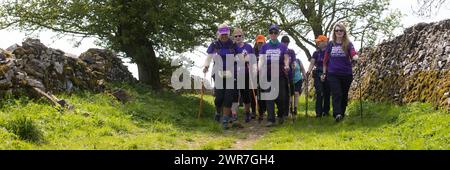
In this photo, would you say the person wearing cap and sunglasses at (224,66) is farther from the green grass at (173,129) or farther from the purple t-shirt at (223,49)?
the green grass at (173,129)

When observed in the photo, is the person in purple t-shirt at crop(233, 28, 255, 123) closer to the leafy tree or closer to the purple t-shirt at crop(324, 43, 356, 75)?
the purple t-shirt at crop(324, 43, 356, 75)

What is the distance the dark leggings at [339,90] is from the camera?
11.8 m

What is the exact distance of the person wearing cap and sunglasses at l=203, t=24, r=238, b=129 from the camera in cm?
1186

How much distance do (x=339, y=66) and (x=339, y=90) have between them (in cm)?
57

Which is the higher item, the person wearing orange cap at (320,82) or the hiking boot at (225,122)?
the person wearing orange cap at (320,82)

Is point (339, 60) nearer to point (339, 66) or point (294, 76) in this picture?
point (339, 66)

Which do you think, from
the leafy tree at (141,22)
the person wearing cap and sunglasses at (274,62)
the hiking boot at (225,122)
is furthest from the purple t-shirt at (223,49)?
the leafy tree at (141,22)

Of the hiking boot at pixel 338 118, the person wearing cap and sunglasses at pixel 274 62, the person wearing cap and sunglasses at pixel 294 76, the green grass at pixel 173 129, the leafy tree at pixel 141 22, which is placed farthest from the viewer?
the leafy tree at pixel 141 22

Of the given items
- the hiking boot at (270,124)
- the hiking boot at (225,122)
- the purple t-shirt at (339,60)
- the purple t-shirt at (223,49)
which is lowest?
the hiking boot at (270,124)

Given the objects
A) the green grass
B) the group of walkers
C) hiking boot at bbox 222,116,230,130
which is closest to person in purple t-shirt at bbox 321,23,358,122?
the group of walkers

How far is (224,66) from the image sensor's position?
11906mm

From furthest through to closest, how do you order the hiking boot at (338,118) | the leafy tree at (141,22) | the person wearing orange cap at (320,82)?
the leafy tree at (141,22), the person wearing orange cap at (320,82), the hiking boot at (338,118)

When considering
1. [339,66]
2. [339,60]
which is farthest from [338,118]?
[339,60]

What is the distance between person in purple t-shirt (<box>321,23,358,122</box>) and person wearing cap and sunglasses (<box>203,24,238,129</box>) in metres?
2.29
